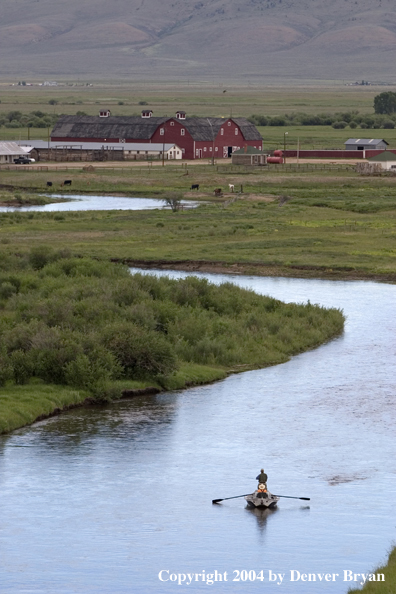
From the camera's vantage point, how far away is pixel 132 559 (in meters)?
23.4

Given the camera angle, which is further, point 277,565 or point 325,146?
point 325,146

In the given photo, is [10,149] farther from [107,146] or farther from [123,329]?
[123,329]

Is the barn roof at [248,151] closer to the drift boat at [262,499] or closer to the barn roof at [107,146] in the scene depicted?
the barn roof at [107,146]

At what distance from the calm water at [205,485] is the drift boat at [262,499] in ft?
0.91

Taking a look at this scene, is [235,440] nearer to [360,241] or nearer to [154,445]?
[154,445]

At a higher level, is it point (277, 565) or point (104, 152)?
point (104, 152)

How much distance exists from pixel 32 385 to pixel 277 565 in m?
14.1

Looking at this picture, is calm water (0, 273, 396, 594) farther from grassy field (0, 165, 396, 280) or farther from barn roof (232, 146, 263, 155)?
barn roof (232, 146, 263, 155)

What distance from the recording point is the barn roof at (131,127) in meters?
132

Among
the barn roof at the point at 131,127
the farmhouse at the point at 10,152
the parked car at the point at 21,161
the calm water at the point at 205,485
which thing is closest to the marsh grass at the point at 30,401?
the calm water at the point at 205,485

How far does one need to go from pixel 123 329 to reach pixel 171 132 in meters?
95.8

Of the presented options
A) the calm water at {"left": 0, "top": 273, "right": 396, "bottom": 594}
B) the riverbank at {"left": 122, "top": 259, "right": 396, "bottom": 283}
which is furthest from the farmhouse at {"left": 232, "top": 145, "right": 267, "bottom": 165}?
the calm water at {"left": 0, "top": 273, "right": 396, "bottom": 594}

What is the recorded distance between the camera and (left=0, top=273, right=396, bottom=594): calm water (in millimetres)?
23203

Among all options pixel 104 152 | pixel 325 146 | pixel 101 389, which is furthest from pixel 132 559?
pixel 325 146
